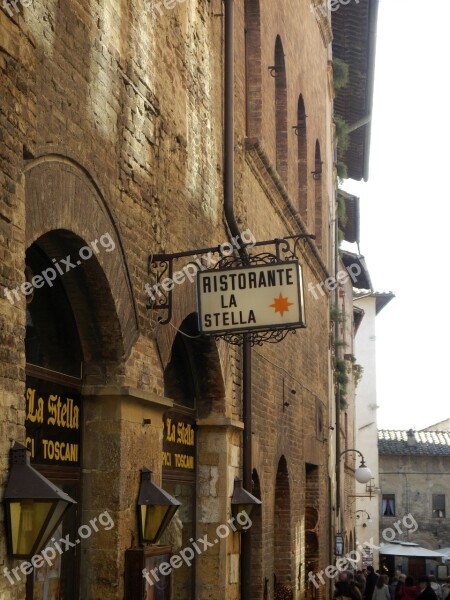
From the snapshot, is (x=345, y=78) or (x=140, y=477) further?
(x=345, y=78)

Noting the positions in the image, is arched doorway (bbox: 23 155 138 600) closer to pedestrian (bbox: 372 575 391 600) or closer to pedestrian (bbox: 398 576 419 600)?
pedestrian (bbox: 372 575 391 600)

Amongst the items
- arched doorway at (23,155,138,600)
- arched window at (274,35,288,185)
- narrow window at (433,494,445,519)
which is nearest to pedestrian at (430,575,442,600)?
arched window at (274,35,288,185)

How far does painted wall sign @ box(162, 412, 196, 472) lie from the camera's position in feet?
30.2

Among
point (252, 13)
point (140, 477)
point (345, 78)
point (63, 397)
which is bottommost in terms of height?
point (140, 477)

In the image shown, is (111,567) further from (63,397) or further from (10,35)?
Answer: (10,35)

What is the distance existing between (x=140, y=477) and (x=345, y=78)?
1499 centimetres

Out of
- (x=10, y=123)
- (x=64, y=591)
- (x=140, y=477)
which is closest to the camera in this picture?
(x=10, y=123)

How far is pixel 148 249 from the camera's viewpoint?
8.02 metres

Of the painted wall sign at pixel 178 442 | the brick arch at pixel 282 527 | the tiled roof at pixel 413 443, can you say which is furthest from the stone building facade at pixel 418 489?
the painted wall sign at pixel 178 442

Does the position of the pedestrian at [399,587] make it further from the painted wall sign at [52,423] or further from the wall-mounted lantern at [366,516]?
the wall-mounted lantern at [366,516]

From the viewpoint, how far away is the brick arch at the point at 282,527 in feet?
45.2

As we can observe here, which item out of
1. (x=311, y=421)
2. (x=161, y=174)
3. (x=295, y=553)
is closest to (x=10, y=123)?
(x=161, y=174)

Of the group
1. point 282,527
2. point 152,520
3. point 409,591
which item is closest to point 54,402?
point 152,520

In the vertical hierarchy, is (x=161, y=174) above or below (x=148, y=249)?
above
